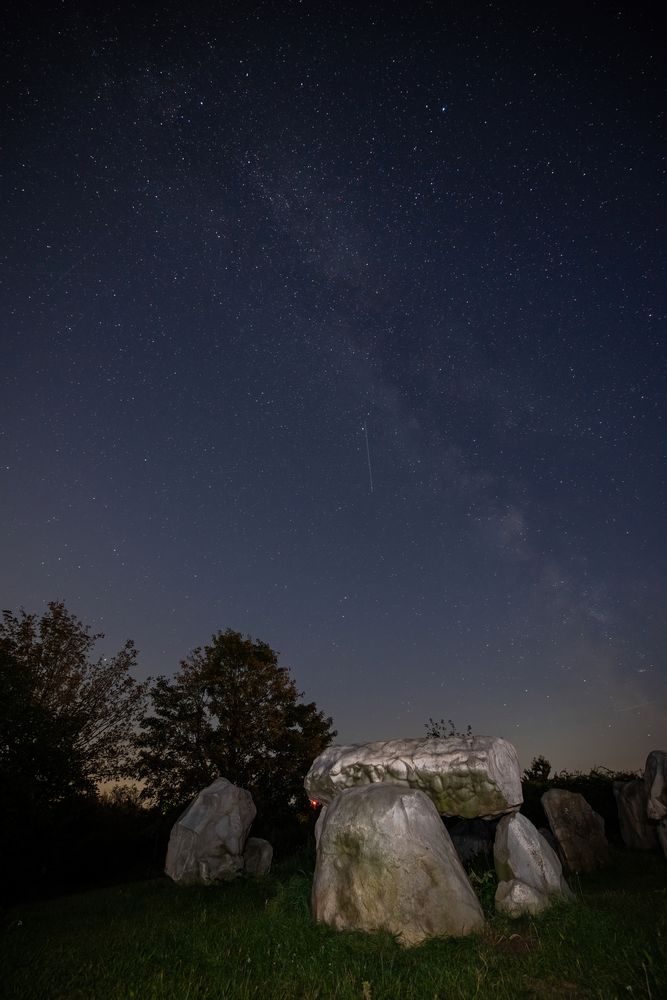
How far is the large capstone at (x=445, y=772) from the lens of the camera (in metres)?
9.67

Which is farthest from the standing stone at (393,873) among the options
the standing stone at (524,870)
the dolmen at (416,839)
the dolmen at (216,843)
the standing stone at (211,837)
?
the standing stone at (211,837)

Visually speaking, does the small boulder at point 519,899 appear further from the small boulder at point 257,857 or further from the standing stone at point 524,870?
the small boulder at point 257,857

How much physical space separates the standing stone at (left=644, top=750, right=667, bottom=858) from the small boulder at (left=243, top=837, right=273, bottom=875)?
1087 cm

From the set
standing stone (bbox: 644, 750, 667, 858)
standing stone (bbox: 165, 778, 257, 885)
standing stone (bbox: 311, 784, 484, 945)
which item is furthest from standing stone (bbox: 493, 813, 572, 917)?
standing stone (bbox: 165, 778, 257, 885)

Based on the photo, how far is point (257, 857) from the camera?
54.1 feet

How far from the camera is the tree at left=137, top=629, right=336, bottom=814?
23062 mm

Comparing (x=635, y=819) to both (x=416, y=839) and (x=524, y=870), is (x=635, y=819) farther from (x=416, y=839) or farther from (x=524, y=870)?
(x=416, y=839)

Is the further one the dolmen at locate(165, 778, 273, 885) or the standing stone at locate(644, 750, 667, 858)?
the dolmen at locate(165, 778, 273, 885)

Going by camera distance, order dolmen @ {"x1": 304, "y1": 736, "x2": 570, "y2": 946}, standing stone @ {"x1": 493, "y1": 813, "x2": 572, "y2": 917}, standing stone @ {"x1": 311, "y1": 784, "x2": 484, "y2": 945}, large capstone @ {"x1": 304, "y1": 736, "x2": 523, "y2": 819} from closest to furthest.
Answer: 1. standing stone @ {"x1": 311, "y1": 784, "x2": 484, "y2": 945}
2. dolmen @ {"x1": 304, "y1": 736, "x2": 570, "y2": 946}
3. standing stone @ {"x1": 493, "y1": 813, "x2": 572, "y2": 917}
4. large capstone @ {"x1": 304, "y1": 736, "x2": 523, "y2": 819}

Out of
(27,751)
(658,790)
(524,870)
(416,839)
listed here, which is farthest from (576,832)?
(27,751)

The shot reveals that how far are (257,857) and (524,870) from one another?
10337 millimetres

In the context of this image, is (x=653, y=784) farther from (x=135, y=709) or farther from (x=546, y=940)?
(x=135, y=709)

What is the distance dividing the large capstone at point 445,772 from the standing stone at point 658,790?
19.7 feet

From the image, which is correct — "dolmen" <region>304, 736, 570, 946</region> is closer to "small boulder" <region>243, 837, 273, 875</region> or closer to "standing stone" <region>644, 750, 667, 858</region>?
"standing stone" <region>644, 750, 667, 858</region>
